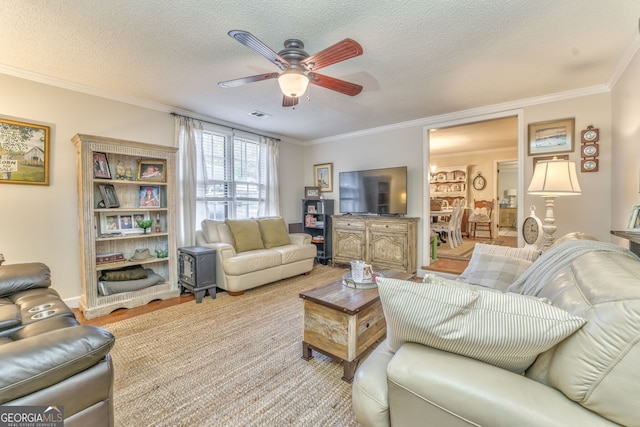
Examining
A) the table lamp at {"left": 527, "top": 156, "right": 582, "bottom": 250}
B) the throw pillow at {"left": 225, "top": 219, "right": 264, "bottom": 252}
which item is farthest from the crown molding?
the throw pillow at {"left": 225, "top": 219, "right": 264, "bottom": 252}

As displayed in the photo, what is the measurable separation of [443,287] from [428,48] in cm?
212

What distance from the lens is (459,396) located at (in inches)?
31.5

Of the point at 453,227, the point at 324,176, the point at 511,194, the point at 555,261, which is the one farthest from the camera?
the point at 511,194

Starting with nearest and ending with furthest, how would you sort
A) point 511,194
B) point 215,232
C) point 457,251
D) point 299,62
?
point 299,62 → point 215,232 → point 457,251 → point 511,194

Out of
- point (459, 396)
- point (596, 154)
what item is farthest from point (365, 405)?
point (596, 154)

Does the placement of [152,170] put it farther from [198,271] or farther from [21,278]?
[21,278]

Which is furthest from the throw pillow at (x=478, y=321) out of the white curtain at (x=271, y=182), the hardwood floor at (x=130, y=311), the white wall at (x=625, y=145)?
the white curtain at (x=271, y=182)

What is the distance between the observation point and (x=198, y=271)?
3318 mm

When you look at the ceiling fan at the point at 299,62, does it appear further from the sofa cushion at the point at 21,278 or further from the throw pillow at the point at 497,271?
the sofa cushion at the point at 21,278

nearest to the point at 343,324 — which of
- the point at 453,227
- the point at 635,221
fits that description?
the point at 635,221

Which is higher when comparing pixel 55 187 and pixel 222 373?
pixel 55 187

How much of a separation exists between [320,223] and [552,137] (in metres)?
3.57

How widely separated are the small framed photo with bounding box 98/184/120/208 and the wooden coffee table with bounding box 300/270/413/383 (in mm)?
2559

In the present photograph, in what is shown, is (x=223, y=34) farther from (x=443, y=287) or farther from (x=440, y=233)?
(x=440, y=233)
